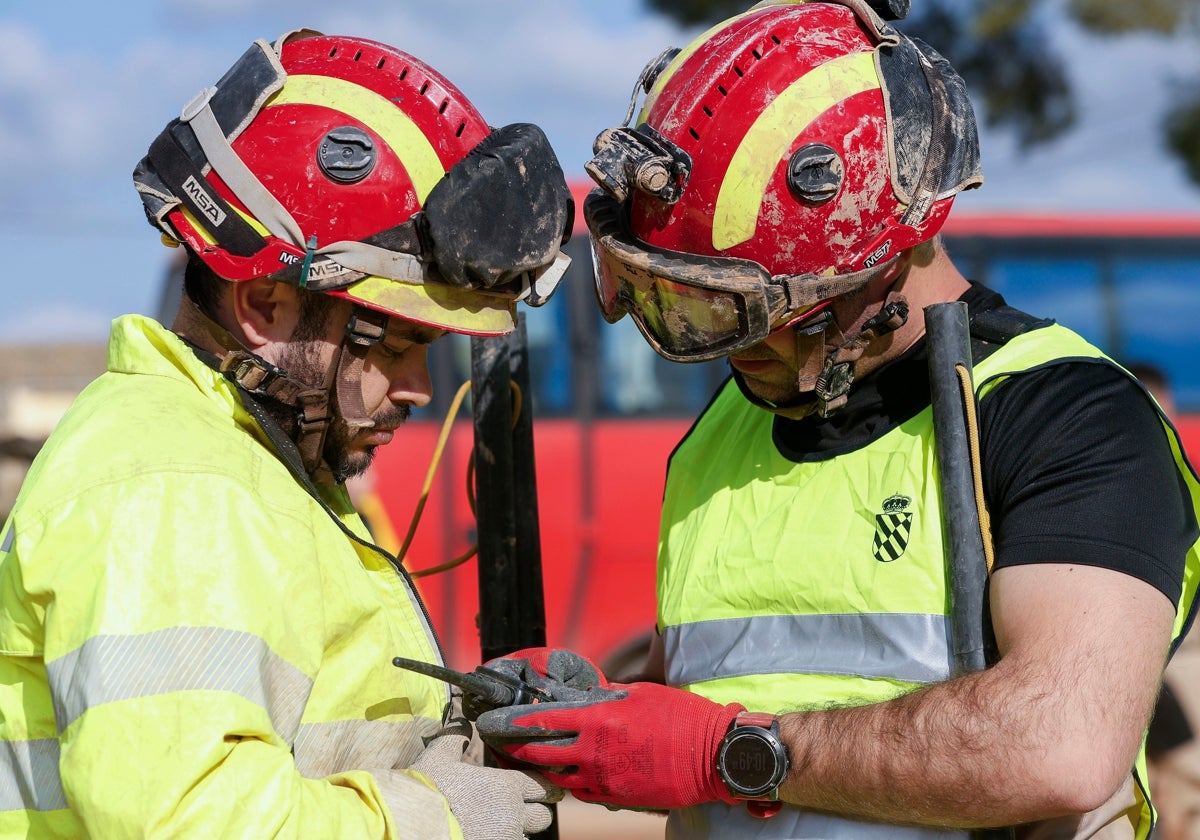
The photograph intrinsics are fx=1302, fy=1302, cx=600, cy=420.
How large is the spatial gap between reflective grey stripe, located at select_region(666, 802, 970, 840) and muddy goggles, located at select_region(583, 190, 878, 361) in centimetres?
90

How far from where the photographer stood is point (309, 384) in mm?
2498

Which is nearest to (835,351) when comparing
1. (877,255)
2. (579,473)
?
(877,255)

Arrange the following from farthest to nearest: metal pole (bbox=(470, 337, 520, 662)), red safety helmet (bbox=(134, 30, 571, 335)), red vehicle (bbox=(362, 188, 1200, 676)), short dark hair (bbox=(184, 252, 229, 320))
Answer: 1. red vehicle (bbox=(362, 188, 1200, 676))
2. metal pole (bbox=(470, 337, 520, 662))
3. short dark hair (bbox=(184, 252, 229, 320))
4. red safety helmet (bbox=(134, 30, 571, 335))

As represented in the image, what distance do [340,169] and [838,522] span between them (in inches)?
46.4

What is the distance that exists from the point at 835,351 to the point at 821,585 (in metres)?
0.48

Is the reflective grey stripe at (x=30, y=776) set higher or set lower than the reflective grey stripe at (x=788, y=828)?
higher

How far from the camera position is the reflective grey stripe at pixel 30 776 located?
2078 mm

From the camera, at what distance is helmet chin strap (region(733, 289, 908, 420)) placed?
2646 millimetres

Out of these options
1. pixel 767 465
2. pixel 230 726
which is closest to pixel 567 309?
pixel 767 465

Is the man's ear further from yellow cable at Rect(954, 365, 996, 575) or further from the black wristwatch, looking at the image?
yellow cable at Rect(954, 365, 996, 575)


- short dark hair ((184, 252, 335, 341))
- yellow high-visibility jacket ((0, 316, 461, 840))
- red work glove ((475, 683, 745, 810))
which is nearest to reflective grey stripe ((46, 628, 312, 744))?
yellow high-visibility jacket ((0, 316, 461, 840))

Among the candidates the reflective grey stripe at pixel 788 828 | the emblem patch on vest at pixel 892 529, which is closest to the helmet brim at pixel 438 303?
the emblem patch on vest at pixel 892 529

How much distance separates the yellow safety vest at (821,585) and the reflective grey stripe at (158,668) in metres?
1.01

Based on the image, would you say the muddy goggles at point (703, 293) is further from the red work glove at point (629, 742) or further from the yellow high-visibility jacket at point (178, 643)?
the yellow high-visibility jacket at point (178, 643)
